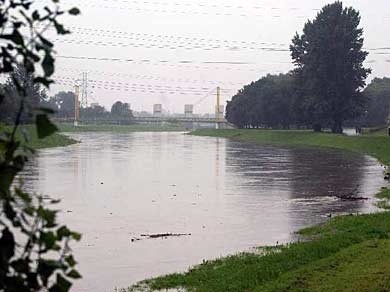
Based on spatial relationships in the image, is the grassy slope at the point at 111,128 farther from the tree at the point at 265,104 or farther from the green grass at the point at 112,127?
the tree at the point at 265,104

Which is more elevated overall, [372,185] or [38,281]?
[38,281]

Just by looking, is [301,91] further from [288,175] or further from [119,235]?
[119,235]

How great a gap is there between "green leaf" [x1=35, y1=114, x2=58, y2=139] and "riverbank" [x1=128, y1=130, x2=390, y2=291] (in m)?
5.82

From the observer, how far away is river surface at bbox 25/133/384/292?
36.7 ft

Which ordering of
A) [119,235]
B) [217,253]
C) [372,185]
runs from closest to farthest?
[217,253], [119,235], [372,185]

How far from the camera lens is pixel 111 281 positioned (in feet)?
30.9

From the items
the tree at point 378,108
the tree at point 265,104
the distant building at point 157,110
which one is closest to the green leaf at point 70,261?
the tree at point 265,104

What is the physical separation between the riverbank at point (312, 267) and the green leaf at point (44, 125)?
5823mm

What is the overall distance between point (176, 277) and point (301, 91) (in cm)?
6505

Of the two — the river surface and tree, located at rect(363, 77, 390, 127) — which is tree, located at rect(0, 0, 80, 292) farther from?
tree, located at rect(363, 77, 390, 127)

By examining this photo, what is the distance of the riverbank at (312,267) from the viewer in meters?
7.73

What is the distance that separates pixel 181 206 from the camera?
18219mm

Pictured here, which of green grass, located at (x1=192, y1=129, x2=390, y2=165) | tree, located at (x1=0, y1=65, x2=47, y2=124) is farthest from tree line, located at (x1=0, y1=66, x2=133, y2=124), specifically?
green grass, located at (x1=192, y1=129, x2=390, y2=165)

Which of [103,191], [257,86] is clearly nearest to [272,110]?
[257,86]
